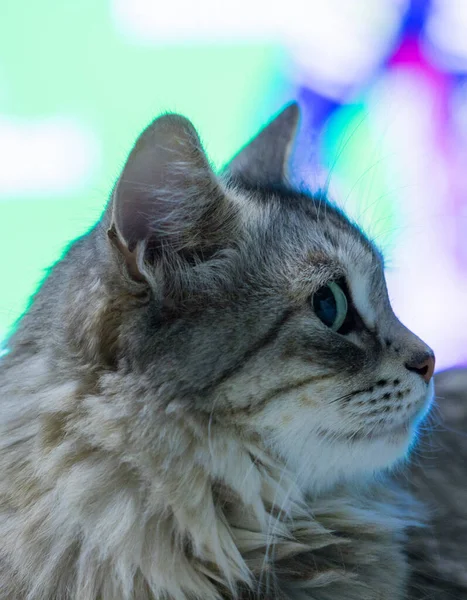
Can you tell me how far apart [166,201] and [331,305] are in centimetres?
30

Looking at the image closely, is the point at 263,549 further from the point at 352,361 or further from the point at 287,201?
the point at 287,201

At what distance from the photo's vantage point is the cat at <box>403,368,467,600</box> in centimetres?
117

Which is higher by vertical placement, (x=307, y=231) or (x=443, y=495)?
(x=307, y=231)

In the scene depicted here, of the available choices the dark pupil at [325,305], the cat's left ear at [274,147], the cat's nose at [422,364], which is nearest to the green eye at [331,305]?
the dark pupil at [325,305]

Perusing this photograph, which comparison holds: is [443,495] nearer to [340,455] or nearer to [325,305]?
[340,455]

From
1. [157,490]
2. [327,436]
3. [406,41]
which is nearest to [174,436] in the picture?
[157,490]

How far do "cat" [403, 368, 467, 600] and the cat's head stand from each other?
0.25 meters

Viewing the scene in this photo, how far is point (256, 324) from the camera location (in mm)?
1000

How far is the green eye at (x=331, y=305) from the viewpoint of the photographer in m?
1.05

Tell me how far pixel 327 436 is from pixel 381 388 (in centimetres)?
11

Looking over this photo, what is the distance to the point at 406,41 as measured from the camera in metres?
2.16

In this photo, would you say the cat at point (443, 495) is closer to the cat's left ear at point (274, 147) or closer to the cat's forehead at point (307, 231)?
the cat's forehead at point (307, 231)

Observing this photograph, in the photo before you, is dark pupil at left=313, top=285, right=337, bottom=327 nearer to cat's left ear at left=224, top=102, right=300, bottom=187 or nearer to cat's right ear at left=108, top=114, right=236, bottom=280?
cat's right ear at left=108, top=114, right=236, bottom=280

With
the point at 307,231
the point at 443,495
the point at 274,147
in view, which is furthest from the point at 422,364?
the point at 274,147
